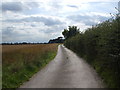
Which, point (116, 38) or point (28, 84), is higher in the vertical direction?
point (116, 38)

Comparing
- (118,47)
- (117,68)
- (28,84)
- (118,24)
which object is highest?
(118,24)

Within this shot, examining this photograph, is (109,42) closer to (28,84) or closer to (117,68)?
(117,68)

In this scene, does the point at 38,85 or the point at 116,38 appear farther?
the point at 38,85

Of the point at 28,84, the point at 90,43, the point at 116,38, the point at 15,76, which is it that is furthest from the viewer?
the point at 90,43

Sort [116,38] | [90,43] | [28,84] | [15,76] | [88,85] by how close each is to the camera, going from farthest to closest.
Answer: [90,43], [15,76], [28,84], [88,85], [116,38]

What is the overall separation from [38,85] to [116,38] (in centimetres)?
436

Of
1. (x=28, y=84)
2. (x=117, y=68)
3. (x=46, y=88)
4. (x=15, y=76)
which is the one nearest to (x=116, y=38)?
(x=117, y=68)

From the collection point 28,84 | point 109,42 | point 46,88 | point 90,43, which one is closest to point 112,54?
point 109,42

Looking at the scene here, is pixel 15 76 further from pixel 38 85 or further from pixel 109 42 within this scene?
pixel 109 42

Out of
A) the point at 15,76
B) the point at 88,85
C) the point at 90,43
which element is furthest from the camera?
the point at 90,43

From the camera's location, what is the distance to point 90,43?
2159cm

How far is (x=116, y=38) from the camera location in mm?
11164

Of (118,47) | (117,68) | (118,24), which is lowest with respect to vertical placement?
(117,68)

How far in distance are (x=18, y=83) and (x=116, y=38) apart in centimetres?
546
